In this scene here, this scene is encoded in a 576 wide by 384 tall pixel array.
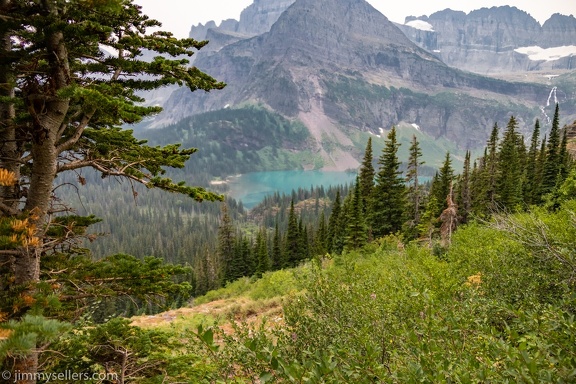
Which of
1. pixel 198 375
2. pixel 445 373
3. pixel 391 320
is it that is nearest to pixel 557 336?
pixel 445 373

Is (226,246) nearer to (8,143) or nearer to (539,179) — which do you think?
(539,179)

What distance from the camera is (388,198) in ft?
138

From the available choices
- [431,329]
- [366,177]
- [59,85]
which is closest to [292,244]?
[366,177]

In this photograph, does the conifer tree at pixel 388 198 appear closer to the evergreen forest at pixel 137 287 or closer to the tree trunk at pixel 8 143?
the evergreen forest at pixel 137 287

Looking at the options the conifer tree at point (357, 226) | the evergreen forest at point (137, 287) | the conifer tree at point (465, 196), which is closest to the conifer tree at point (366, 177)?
the conifer tree at point (357, 226)

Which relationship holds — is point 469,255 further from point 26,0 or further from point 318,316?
point 26,0

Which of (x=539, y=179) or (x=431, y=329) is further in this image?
(x=539, y=179)

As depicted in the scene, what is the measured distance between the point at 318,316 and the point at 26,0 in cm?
751

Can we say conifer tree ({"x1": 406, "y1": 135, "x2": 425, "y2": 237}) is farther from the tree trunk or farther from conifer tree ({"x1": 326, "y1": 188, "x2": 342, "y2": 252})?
the tree trunk

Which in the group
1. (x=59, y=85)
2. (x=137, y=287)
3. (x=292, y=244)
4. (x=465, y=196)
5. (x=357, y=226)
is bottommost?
(x=292, y=244)

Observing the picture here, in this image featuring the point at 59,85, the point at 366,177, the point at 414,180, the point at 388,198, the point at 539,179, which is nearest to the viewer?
the point at 59,85

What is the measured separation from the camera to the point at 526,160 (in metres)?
62.1

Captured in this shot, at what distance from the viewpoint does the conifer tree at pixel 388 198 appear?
136ft

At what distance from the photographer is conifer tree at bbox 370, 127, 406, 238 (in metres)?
41.4
